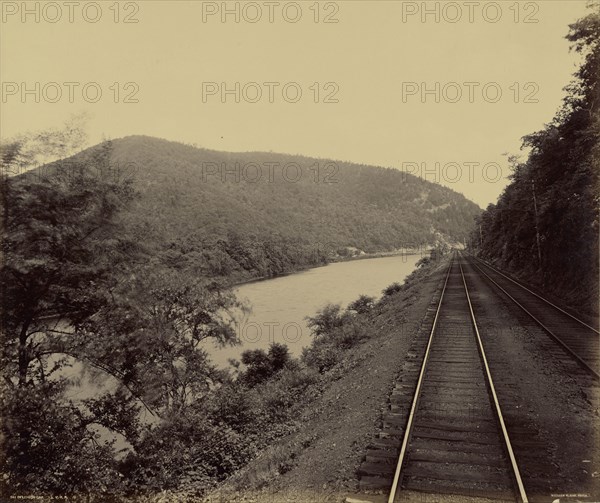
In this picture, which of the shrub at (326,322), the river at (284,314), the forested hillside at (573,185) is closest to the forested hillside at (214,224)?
the river at (284,314)

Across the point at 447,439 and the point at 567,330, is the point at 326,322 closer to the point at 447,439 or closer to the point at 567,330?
the point at 567,330

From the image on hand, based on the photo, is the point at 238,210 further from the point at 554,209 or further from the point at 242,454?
the point at 242,454

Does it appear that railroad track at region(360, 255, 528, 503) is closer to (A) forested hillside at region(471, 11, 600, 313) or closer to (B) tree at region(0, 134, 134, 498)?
(B) tree at region(0, 134, 134, 498)

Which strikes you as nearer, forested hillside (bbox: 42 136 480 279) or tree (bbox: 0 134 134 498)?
tree (bbox: 0 134 134 498)

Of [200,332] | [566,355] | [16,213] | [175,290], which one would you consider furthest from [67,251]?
[566,355]

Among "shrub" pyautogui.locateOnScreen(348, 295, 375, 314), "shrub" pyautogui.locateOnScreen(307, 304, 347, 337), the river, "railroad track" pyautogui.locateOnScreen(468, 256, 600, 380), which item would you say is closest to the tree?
the river

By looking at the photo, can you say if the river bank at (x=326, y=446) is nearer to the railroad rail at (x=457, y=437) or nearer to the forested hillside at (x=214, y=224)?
the railroad rail at (x=457, y=437)

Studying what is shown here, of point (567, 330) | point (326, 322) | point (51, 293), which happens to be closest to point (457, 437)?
point (567, 330)
